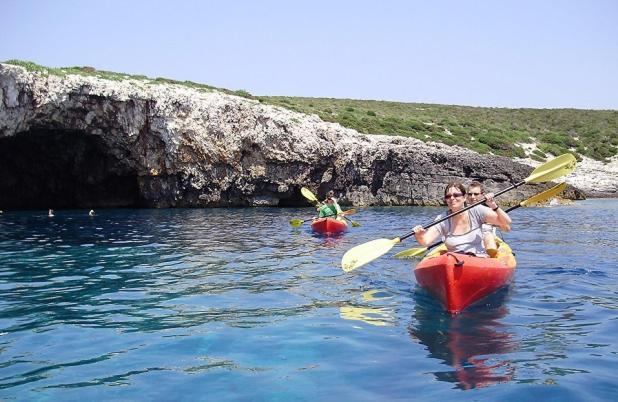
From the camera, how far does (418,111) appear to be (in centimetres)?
7338

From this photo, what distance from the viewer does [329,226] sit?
17562 millimetres

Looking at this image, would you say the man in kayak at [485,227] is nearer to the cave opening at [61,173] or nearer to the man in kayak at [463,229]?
the man in kayak at [463,229]

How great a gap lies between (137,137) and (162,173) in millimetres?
2362

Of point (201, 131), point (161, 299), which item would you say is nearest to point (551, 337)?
point (161, 299)

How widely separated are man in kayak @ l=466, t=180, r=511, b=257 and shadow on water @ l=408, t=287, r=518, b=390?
80cm

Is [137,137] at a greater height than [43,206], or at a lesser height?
greater

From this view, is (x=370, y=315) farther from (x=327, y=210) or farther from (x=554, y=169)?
(x=327, y=210)

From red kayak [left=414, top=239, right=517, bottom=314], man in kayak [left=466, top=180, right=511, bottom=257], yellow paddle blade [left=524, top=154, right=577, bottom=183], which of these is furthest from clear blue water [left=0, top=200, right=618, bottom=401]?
yellow paddle blade [left=524, top=154, right=577, bottom=183]

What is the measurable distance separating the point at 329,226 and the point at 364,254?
8.75 meters

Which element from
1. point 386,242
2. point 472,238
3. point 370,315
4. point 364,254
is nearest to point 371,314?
point 370,315

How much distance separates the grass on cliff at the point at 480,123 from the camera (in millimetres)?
42938

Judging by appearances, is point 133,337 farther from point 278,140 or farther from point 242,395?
point 278,140

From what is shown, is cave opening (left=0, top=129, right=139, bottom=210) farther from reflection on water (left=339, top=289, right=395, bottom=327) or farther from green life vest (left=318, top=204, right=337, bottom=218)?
reflection on water (left=339, top=289, right=395, bottom=327)

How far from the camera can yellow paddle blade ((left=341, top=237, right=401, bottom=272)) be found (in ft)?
28.4
